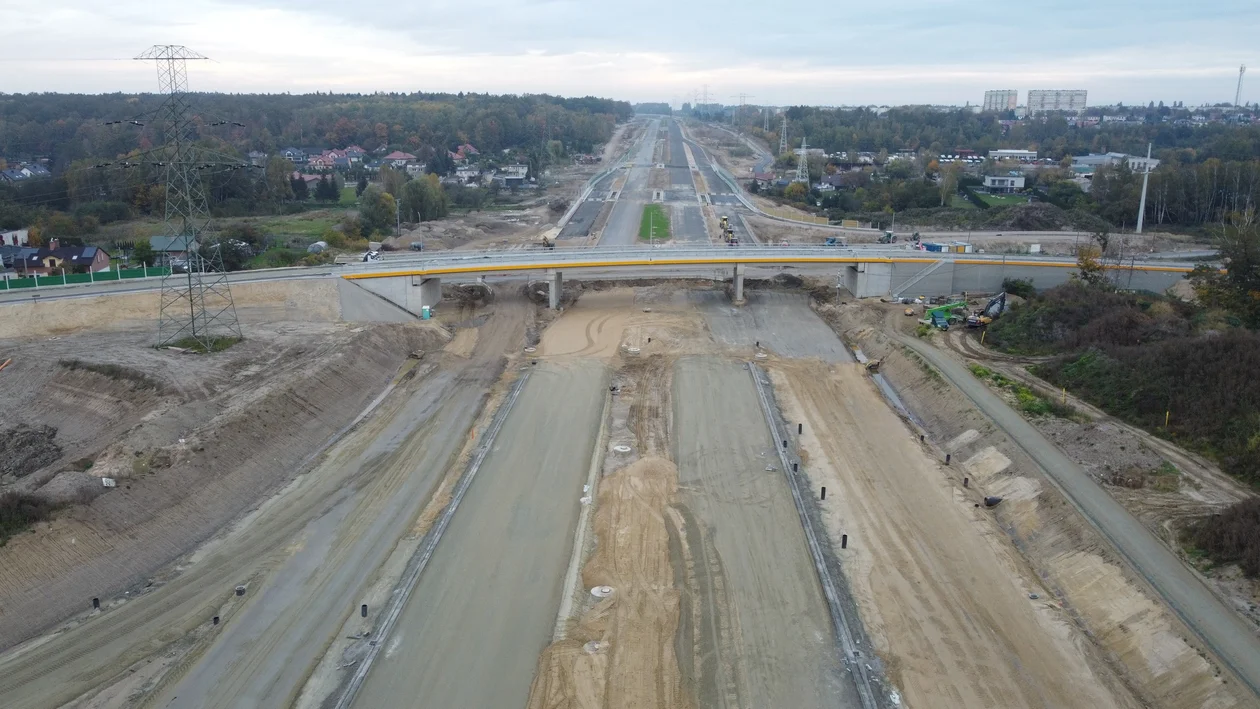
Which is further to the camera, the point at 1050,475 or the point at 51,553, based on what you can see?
the point at 1050,475

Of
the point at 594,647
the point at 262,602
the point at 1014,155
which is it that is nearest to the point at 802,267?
the point at 594,647

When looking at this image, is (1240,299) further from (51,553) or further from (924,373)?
(51,553)

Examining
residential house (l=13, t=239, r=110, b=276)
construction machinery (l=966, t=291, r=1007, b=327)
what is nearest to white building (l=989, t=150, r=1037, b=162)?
construction machinery (l=966, t=291, r=1007, b=327)

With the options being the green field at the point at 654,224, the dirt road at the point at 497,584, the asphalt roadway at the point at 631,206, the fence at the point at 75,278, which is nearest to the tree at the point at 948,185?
the green field at the point at 654,224

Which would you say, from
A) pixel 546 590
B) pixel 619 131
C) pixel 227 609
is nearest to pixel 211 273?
pixel 227 609

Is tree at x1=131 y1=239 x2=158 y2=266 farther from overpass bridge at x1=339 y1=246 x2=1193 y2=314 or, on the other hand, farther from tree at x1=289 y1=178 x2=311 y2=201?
tree at x1=289 y1=178 x2=311 y2=201

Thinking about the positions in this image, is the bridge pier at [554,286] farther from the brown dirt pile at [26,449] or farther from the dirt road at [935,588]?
the brown dirt pile at [26,449]
